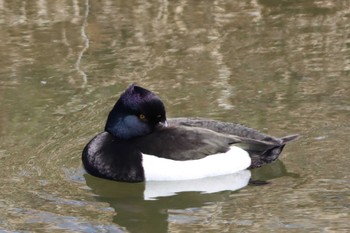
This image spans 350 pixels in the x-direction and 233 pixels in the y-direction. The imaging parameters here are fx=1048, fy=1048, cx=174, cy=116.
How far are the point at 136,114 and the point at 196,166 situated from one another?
70 centimetres

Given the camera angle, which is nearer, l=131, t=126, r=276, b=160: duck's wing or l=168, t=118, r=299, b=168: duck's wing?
l=131, t=126, r=276, b=160: duck's wing

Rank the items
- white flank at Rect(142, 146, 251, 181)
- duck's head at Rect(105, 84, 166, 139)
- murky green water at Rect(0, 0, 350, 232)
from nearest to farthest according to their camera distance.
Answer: murky green water at Rect(0, 0, 350, 232)
white flank at Rect(142, 146, 251, 181)
duck's head at Rect(105, 84, 166, 139)

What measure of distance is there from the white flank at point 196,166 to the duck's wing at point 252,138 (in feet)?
0.27

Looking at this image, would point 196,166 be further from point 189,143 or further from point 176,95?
point 176,95

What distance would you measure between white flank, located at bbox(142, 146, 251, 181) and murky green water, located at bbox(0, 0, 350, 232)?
0.20 meters

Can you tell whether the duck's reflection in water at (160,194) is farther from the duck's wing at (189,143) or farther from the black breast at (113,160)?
the duck's wing at (189,143)

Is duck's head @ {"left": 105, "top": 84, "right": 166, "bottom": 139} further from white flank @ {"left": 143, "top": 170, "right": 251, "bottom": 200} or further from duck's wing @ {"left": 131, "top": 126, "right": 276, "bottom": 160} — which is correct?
white flank @ {"left": 143, "top": 170, "right": 251, "bottom": 200}

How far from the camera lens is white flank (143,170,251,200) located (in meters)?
8.63

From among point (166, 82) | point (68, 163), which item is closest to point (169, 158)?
point (68, 163)

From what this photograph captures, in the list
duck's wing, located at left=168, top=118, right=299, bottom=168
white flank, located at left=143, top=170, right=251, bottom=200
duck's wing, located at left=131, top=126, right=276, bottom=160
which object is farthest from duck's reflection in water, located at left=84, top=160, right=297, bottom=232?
duck's wing, located at left=131, top=126, right=276, bottom=160

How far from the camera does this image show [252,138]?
9.08 m

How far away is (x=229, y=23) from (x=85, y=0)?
2253mm

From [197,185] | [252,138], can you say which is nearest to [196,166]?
[197,185]

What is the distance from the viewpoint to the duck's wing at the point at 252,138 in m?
8.98
